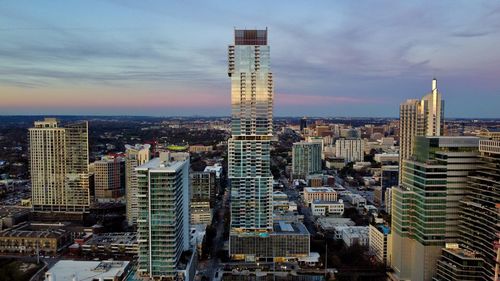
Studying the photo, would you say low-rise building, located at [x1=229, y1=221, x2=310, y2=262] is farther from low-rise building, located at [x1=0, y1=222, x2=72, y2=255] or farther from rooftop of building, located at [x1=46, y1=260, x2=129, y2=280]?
low-rise building, located at [x1=0, y1=222, x2=72, y2=255]

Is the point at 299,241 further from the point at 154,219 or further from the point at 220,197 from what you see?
the point at 220,197

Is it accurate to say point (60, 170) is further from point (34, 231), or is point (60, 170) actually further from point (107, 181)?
point (34, 231)

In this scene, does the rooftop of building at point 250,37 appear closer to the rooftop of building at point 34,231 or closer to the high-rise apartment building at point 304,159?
the rooftop of building at point 34,231

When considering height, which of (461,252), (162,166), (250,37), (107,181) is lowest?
(107,181)

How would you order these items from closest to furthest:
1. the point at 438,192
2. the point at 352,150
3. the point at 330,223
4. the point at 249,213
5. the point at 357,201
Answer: the point at 438,192 < the point at 249,213 < the point at 330,223 < the point at 357,201 < the point at 352,150

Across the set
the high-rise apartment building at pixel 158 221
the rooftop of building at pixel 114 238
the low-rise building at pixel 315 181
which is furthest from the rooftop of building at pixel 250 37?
the low-rise building at pixel 315 181

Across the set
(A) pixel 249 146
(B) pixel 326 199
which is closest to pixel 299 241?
(A) pixel 249 146

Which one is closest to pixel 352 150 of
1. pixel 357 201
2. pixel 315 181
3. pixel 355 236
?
pixel 315 181
